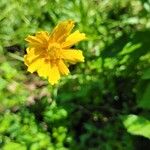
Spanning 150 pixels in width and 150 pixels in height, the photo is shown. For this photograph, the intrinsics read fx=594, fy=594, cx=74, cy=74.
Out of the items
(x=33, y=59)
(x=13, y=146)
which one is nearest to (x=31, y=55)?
(x=33, y=59)

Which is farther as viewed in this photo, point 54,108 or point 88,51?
point 88,51

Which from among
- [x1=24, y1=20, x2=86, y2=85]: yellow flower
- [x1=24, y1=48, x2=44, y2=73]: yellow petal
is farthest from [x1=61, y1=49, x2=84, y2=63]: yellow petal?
[x1=24, y1=48, x2=44, y2=73]: yellow petal

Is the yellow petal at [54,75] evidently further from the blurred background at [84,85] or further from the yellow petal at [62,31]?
the blurred background at [84,85]

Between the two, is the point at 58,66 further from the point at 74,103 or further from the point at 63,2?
the point at 63,2

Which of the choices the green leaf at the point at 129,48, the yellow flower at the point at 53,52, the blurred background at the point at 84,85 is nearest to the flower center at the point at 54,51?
the yellow flower at the point at 53,52

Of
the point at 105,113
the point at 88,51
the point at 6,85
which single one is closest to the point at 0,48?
the point at 6,85
